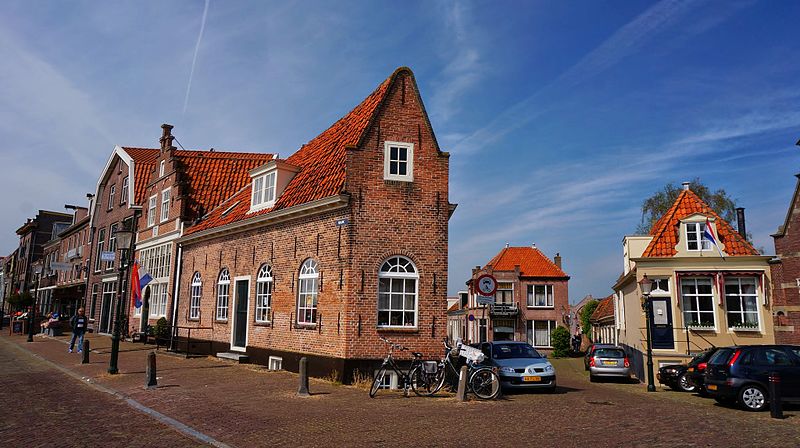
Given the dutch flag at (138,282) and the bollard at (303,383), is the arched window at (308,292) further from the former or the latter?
the dutch flag at (138,282)

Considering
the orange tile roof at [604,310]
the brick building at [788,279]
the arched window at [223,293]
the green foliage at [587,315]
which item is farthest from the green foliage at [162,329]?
the green foliage at [587,315]

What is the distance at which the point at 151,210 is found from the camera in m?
31.3

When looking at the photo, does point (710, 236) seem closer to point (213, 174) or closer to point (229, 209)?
point (229, 209)

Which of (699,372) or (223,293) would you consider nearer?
(699,372)

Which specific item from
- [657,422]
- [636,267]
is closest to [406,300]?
[657,422]

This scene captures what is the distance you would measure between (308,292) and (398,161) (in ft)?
16.1

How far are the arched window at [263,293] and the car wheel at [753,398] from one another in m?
13.8

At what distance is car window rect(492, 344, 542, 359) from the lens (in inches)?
636

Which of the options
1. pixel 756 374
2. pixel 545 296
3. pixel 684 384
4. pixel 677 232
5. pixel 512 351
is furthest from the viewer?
pixel 545 296

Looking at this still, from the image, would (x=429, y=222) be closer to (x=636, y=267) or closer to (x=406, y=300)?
(x=406, y=300)

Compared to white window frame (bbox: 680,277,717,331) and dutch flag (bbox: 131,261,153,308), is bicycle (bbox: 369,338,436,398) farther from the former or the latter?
dutch flag (bbox: 131,261,153,308)

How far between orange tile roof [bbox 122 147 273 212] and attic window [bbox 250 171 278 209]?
6.80m

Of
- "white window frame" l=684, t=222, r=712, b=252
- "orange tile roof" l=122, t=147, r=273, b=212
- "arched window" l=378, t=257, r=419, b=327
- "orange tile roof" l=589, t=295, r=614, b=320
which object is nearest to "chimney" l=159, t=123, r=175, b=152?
"orange tile roof" l=122, t=147, r=273, b=212

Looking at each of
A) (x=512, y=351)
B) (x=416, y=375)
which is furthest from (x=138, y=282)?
(x=512, y=351)
